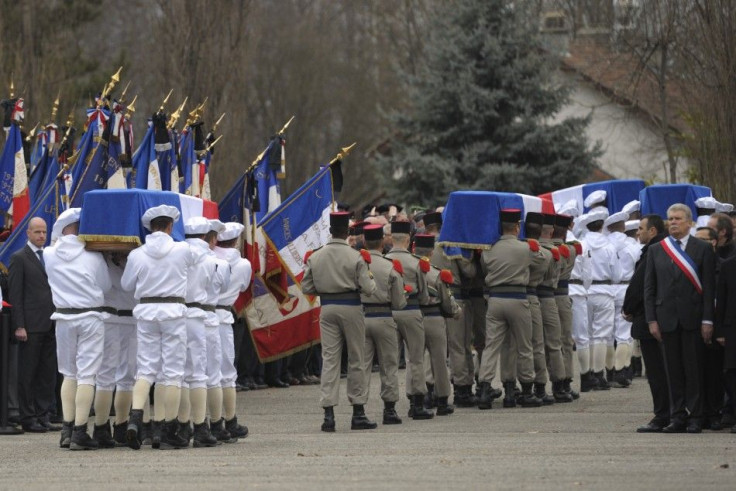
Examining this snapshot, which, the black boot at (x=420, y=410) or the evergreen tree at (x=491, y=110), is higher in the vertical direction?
the evergreen tree at (x=491, y=110)

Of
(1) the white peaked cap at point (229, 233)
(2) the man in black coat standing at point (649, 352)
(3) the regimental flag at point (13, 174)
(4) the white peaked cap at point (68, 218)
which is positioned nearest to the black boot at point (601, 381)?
(2) the man in black coat standing at point (649, 352)

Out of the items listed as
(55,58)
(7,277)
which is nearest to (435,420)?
(7,277)

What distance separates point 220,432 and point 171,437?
63 centimetres

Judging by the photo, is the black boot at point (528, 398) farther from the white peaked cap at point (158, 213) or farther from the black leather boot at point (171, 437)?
the white peaked cap at point (158, 213)

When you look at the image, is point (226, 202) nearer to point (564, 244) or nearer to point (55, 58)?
point (564, 244)

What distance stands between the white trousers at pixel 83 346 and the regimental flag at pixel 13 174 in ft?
22.4

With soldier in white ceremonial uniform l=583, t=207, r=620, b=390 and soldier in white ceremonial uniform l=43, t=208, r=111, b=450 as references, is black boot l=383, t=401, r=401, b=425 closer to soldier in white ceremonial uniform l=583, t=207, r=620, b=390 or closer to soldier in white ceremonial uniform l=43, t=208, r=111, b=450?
soldier in white ceremonial uniform l=43, t=208, r=111, b=450

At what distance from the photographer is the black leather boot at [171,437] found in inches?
552

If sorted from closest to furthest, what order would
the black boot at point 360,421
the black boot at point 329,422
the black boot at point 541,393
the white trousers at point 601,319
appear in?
the black boot at point 329,422
the black boot at point 360,421
the black boot at point 541,393
the white trousers at point 601,319

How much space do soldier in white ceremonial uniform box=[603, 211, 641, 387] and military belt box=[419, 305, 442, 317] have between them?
390cm

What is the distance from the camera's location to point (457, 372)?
59.0ft

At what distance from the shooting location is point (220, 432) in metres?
14.6

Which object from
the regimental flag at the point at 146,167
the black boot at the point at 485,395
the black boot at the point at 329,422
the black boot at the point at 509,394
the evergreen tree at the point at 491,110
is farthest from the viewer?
the evergreen tree at the point at 491,110

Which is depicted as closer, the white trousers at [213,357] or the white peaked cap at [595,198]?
the white trousers at [213,357]
